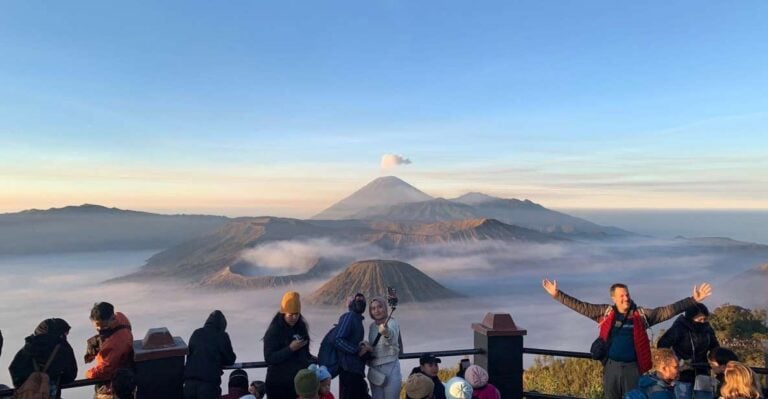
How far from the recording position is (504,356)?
5965mm

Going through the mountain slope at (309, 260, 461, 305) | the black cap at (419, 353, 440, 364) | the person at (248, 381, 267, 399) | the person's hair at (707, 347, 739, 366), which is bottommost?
the mountain slope at (309, 260, 461, 305)

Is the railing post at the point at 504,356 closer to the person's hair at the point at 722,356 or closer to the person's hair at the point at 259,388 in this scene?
the person's hair at the point at 722,356

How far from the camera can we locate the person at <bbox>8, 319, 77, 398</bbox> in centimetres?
451

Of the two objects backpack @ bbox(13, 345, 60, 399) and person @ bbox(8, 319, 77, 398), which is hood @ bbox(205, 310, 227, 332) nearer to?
person @ bbox(8, 319, 77, 398)

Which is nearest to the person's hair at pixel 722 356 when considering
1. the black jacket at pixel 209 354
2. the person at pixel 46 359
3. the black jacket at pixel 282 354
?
the black jacket at pixel 282 354

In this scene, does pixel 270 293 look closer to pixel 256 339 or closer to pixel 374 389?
pixel 256 339

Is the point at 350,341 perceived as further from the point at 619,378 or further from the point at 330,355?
the point at 619,378

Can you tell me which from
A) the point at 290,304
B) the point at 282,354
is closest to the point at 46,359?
the point at 282,354

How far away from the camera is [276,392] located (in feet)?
17.0

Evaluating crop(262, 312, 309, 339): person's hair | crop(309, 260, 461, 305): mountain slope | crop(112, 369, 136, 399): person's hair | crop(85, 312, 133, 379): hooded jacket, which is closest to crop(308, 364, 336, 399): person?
crop(262, 312, 309, 339): person's hair

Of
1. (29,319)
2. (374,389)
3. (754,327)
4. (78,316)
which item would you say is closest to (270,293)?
(78,316)

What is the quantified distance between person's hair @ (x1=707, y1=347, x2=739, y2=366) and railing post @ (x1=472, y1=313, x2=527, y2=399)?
178cm

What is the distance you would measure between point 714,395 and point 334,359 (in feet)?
11.5

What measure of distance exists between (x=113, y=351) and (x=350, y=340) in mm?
2181
